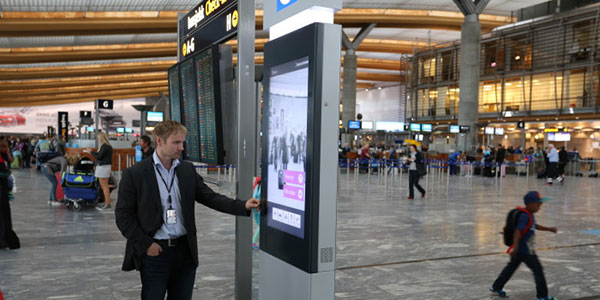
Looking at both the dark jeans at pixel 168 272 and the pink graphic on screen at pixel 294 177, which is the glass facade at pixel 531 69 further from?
the dark jeans at pixel 168 272

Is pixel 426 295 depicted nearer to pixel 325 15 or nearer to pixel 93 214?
pixel 325 15

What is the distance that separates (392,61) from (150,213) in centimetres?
4813

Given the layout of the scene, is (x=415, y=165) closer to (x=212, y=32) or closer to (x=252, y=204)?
(x=212, y=32)

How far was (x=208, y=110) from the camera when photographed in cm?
481

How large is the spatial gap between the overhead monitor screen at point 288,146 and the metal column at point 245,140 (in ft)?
1.99

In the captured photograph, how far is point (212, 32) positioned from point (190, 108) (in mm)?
Answer: 1015

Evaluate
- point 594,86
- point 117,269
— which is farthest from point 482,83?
point 117,269

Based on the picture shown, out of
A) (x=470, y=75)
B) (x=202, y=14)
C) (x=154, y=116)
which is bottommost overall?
(x=154, y=116)

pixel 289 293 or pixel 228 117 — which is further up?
pixel 228 117

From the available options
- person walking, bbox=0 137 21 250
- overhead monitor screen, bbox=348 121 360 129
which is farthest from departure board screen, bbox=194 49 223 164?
overhead monitor screen, bbox=348 121 360 129

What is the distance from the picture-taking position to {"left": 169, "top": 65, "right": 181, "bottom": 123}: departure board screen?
603 centimetres

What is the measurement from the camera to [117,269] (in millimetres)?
5992

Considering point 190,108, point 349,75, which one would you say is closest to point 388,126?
point 349,75

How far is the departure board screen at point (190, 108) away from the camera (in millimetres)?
5227
